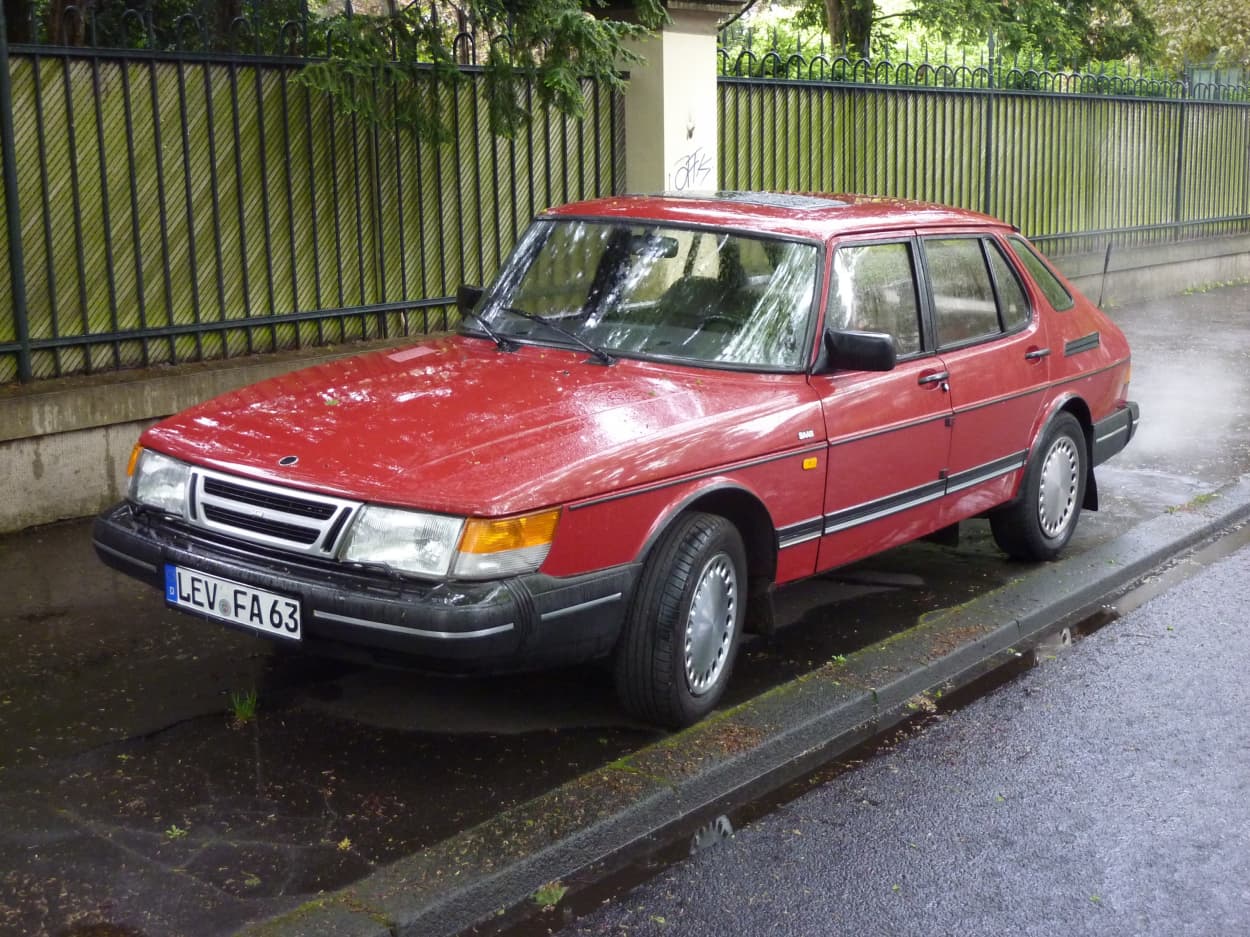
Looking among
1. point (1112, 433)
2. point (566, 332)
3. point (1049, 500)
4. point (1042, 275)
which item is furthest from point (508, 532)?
point (1112, 433)

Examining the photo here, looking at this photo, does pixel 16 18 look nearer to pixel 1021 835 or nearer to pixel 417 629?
pixel 417 629

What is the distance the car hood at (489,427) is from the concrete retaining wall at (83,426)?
2301 mm

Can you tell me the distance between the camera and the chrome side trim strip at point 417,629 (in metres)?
4.07

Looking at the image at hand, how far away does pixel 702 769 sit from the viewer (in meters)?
4.49

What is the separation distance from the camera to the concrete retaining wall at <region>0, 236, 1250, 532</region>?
7.01 metres

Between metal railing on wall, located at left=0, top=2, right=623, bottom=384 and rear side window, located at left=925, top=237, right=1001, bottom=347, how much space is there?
387cm

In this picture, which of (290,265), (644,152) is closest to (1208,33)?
(644,152)

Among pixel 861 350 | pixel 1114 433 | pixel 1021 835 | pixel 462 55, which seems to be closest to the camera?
pixel 1021 835

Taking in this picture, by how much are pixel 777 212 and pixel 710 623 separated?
1.84 metres

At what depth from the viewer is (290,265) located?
8.48 metres

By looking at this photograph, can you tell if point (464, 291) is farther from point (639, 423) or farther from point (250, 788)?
point (250, 788)

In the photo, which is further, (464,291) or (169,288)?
(169,288)

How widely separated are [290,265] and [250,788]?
477 cm

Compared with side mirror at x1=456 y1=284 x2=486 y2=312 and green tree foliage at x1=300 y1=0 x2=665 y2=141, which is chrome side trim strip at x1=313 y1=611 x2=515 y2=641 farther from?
green tree foliage at x1=300 y1=0 x2=665 y2=141
